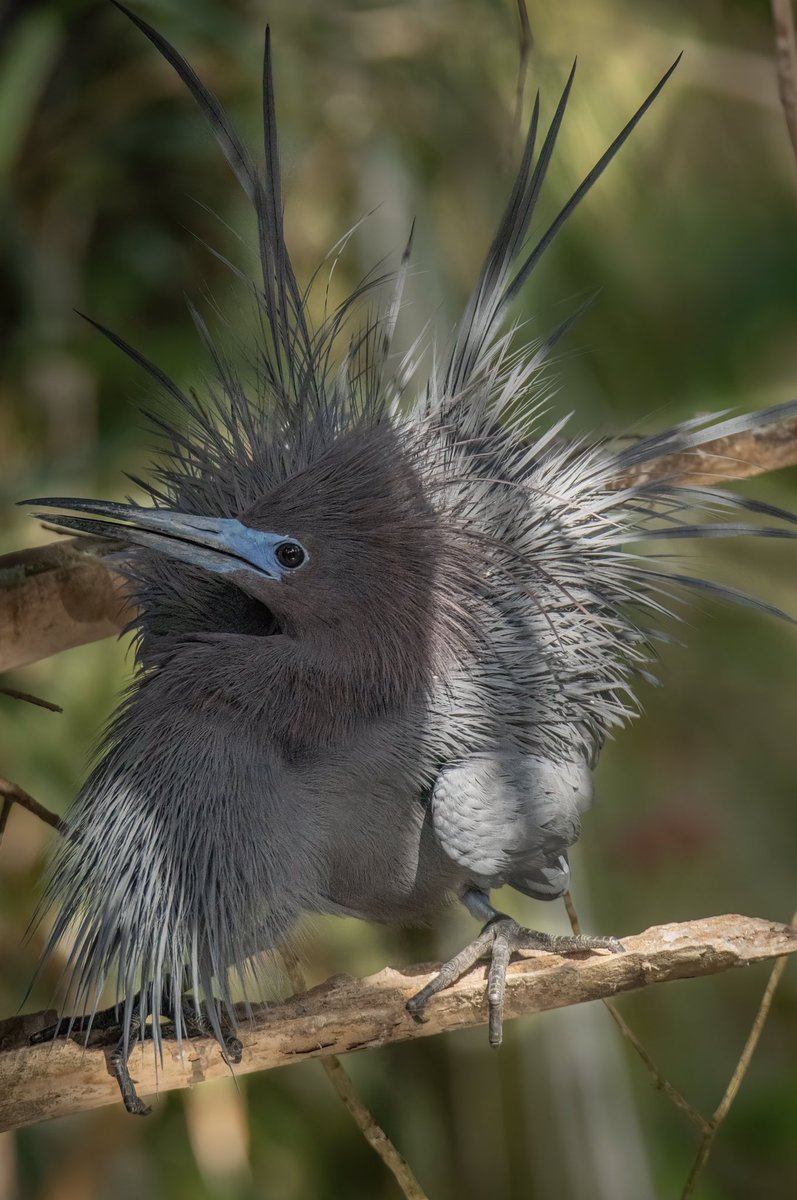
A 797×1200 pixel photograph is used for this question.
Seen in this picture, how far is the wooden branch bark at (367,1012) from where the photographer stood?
3.54 ft

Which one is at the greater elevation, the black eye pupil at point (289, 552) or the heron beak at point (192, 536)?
the heron beak at point (192, 536)

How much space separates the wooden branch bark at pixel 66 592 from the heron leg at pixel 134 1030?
1.48 ft

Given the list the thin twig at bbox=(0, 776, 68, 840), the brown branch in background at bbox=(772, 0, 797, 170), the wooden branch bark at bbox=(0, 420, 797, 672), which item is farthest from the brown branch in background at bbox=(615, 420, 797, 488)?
the thin twig at bbox=(0, 776, 68, 840)

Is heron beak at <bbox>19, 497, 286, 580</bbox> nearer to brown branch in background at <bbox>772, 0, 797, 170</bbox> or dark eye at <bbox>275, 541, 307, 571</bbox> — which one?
dark eye at <bbox>275, 541, 307, 571</bbox>

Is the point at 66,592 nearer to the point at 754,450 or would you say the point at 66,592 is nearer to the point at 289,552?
the point at 289,552

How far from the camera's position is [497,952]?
47.7 inches

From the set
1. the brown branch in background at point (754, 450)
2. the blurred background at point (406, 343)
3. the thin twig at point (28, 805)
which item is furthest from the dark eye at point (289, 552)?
the blurred background at point (406, 343)

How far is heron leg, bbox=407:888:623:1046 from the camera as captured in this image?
44.8 inches

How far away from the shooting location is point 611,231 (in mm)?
2836

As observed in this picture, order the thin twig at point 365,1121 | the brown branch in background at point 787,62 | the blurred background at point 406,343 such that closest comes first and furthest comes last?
the thin twig at point 365,1121 < the brown branch in background at point 787,62 < the blurred background at point 406,343

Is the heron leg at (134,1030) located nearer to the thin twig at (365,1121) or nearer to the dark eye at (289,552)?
the thin twig at (365,1121)

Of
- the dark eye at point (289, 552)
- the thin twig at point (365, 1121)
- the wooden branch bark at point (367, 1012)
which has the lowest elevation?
the thin twig at point (365, 1121)

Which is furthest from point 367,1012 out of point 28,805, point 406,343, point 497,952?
point 406,343

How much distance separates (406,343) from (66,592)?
0.99 meters
